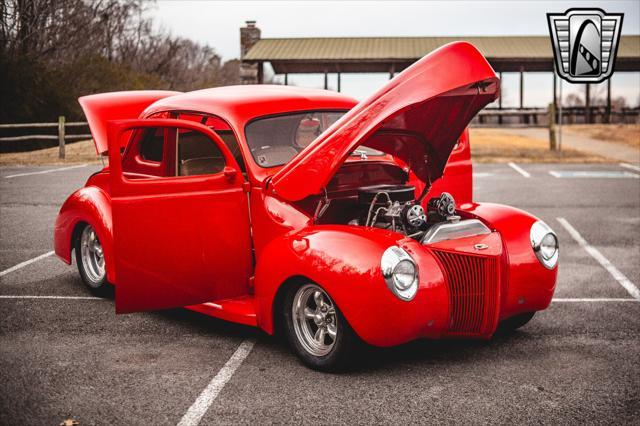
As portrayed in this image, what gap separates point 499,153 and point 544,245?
19771mm

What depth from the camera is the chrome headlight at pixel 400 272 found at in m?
4.29

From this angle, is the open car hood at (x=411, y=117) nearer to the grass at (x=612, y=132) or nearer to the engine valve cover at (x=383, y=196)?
the engine valve cover at (x=383, y=196)

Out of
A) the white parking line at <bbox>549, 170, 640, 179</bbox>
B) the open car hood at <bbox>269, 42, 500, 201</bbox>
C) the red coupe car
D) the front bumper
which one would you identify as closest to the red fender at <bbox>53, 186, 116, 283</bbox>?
the red coupe car

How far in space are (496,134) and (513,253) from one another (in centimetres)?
2992

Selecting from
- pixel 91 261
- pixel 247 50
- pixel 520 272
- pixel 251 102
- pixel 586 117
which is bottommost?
pixel 91 261

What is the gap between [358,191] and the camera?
5.22 metres

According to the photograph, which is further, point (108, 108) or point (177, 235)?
point (108, 108)

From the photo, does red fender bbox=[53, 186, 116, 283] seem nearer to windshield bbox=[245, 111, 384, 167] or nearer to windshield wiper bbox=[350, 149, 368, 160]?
windshield bbox=[245, 111, 384, 167]

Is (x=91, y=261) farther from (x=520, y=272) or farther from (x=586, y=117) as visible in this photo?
(x=586, y=117)

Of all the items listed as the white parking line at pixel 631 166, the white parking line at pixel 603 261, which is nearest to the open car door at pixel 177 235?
the white parking line at pixel 603 261

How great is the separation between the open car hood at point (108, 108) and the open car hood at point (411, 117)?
2.43 m

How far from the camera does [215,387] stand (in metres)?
4.43

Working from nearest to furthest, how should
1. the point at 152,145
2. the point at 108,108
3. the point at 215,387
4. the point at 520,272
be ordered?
the point at 215,387, the point at 520,272, the point at 152,145, the point at 108,108

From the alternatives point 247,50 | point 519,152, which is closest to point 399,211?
point 519,152
